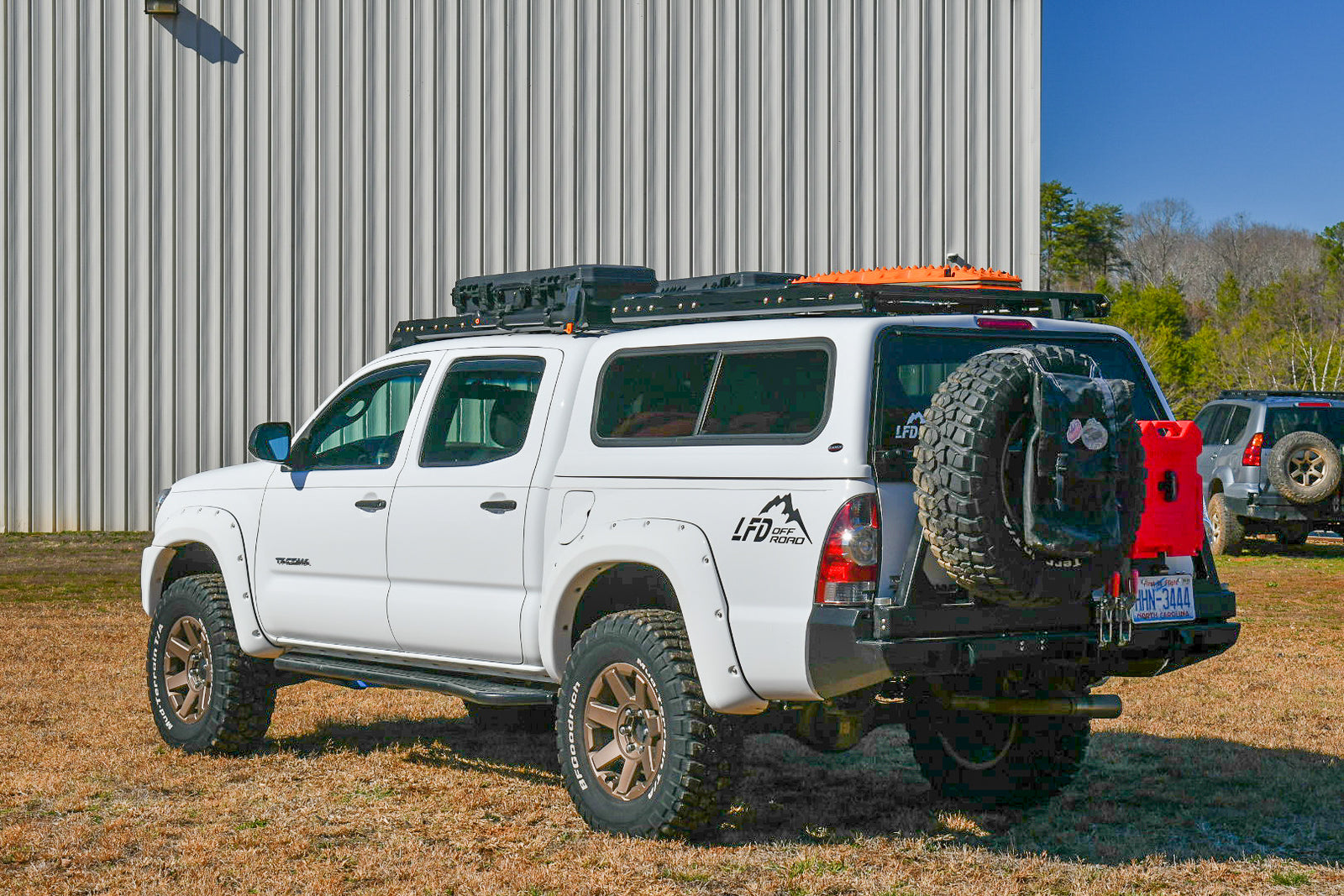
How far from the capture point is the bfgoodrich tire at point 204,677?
788cm

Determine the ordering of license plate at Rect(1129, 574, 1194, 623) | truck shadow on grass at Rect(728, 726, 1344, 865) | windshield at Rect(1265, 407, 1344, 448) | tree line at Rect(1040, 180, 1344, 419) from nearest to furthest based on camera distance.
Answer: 1. license plate at Rect(1129, 574, 1194, 623)
2. truck shadow on grass at Rect(728, 726, 1344, 865)
3. windshield at Rect(1265, 407, 1344, 448)
4. tree line at Rect(1040, 180, 1344, 419)

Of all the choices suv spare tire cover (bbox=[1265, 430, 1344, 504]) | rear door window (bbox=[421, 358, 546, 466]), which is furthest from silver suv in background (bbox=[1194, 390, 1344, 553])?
rear door window (bbox=[421, 358, 546, 466])

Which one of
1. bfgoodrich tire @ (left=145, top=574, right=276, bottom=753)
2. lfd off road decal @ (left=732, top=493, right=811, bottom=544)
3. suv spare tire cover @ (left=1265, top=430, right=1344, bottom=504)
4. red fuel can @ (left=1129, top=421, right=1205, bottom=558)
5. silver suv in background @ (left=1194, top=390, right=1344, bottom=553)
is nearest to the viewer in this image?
lfd off road decal @ (left=732, top=493, right=811, bottom=544)

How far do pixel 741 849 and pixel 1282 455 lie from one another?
1386 centimetres

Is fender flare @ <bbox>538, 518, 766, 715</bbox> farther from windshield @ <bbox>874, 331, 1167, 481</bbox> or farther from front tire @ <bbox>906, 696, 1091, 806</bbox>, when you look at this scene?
front tire @ <bbox>906, 696, 1091, 806</bbox>

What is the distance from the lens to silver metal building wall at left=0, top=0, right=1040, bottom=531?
20906 mm

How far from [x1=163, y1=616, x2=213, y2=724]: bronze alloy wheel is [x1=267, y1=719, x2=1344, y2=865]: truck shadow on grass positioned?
0.49 meters

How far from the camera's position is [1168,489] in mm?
5949

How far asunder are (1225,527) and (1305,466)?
48.3 inches

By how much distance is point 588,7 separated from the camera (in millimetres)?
21500

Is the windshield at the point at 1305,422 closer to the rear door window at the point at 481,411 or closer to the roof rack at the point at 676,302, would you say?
the roof rack at the point at 676,302

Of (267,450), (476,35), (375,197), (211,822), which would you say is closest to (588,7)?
(476,35)

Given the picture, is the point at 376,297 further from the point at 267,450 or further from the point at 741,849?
the point at 741,849

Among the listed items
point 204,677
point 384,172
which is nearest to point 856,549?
point 204,677
